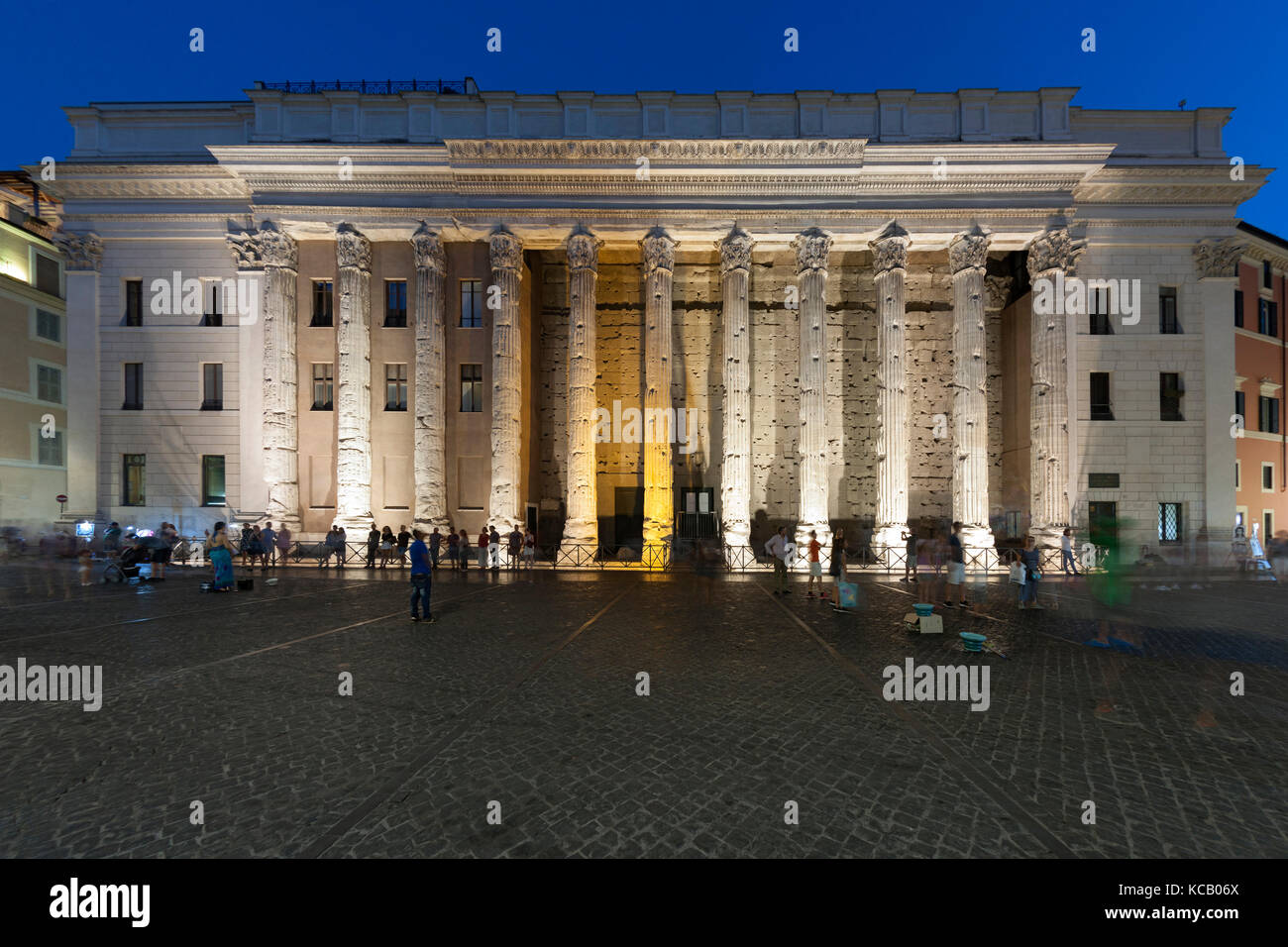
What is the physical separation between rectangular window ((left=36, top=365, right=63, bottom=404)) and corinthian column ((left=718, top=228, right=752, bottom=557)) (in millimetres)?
31954

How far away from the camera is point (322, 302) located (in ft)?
75.8

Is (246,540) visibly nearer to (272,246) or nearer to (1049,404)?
(272,246)

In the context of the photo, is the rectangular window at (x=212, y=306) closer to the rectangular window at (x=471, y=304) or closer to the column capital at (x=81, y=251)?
the column capital at (x=81, y=251)

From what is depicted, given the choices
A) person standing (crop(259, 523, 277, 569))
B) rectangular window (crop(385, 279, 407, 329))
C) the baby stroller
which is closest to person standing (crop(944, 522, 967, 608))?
person standing (crop(259, 523, 277, 569))

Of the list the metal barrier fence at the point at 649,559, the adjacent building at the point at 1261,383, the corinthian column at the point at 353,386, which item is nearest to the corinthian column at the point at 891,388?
the metal barrier fence at the point at 649,559

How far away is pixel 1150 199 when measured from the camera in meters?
21.9

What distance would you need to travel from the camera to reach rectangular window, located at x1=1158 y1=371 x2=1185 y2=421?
22.4m

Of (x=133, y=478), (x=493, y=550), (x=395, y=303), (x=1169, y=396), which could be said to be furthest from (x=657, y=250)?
(x=133, y=478)

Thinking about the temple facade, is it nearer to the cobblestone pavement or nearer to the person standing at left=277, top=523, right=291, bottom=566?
the person standing at left=277, top=523, right=291, bottom=566

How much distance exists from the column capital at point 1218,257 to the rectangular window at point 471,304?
28.9 m

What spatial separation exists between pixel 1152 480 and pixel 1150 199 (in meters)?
11.2

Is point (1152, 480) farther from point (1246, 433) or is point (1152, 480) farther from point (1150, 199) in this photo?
point (1150, 199)
